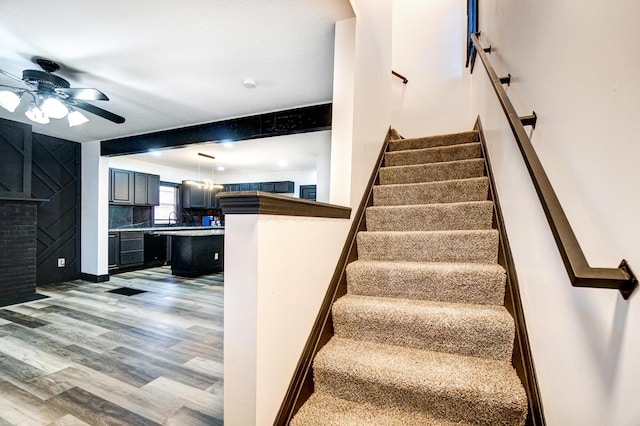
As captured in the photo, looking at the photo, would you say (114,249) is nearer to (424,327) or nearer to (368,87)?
(368,87)

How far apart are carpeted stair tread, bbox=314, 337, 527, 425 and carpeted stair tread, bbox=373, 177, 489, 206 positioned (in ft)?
4.14

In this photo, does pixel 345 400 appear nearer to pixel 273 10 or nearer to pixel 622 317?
pixel 622 317

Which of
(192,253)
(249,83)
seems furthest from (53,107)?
(192,253)

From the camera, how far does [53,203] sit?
5.02 m

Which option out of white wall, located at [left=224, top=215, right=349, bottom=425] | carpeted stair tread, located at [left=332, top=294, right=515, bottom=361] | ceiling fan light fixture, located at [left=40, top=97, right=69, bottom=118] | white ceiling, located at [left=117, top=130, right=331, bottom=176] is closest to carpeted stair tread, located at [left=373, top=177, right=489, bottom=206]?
carpeted stair tread, located at [left=332, top=294, right=515, bottom=361]

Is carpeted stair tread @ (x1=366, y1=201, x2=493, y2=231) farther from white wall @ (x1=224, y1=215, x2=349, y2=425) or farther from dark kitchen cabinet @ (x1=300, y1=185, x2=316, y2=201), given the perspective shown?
dark kitchen cabinet @ (x1=300, y1=185, x2=316, y2=201)

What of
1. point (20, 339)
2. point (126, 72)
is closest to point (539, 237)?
point (126, 72)

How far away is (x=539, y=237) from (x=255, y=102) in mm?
3184

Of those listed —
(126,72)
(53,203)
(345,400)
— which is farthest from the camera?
(53,203)

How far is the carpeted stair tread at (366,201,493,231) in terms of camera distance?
6.77 feet

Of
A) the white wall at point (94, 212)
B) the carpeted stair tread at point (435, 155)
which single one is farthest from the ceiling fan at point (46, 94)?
the white wall at point (94, 212)

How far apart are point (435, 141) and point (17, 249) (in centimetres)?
560

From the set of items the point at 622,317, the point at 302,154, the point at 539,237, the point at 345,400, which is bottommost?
the point at 345,400

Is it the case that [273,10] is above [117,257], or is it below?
above
